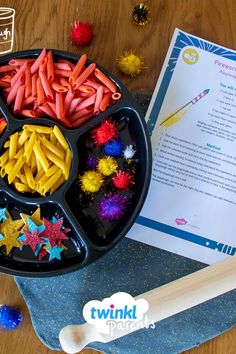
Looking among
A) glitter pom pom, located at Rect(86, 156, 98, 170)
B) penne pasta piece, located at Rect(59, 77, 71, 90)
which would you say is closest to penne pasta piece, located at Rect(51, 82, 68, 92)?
penne pasta piece, located at Rect(59, 77, 71, 90)

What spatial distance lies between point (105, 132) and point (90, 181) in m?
0.07

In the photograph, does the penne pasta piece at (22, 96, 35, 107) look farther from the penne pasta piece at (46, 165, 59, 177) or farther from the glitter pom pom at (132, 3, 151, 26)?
the glitter pom pom at (132, 3, 151, 26)

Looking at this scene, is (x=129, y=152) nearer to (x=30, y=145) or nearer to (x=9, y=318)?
(x=30, y=145)

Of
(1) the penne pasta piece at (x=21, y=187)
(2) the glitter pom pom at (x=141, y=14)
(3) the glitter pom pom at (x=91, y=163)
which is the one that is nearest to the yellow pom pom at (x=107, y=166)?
(3) the glitter pom pom at (x=91, y=163)

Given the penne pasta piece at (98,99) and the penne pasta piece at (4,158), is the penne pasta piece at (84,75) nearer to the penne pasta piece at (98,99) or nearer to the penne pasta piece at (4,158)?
the penne pasta piece at (98,99)

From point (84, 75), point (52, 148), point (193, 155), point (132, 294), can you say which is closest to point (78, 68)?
point (84, 75)

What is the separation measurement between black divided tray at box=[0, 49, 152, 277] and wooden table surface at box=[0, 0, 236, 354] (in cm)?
10

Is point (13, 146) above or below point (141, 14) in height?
below

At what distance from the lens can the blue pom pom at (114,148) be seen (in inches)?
29.2

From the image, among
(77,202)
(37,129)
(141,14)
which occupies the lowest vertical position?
(77,202)

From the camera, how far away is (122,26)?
2.73 ft

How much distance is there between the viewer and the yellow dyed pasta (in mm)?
698

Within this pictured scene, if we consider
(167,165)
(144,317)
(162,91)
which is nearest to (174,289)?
(144,317)

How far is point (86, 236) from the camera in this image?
70 cm
